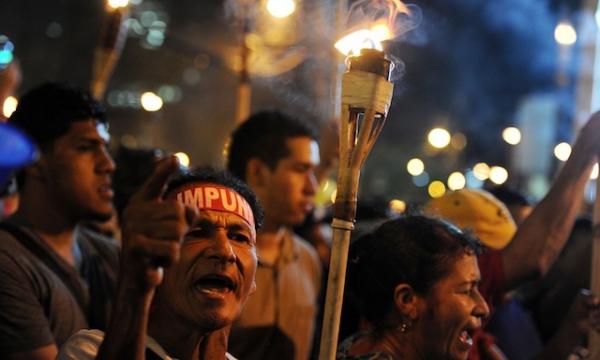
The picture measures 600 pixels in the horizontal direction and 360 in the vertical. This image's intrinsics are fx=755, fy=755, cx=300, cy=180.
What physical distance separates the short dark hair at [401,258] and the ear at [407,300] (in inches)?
0.8

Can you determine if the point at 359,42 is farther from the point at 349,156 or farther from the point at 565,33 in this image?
the point at 565,33

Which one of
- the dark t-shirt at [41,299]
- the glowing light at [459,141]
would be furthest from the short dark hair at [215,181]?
the glowing light at [459,141]

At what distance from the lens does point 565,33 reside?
559 inches

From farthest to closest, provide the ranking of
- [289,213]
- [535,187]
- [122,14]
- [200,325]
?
[535,187], [122,14], [289,213], [200,325]

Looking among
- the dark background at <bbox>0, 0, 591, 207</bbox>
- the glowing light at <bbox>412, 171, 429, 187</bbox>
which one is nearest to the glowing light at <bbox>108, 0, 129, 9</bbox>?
the dark background at <bbox>0, 0, 591, 207</bbox>

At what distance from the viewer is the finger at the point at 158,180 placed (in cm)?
176

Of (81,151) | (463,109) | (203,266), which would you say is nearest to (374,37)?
(203,266)

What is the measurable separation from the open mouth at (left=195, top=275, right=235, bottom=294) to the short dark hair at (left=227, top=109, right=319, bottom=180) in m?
2.27

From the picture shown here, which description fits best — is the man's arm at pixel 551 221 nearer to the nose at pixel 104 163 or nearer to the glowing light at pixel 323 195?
the glowing light at pixel 323 195

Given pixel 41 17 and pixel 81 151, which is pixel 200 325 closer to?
pixel 81 151

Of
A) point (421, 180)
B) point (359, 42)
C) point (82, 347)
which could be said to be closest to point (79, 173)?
point (82, 347)

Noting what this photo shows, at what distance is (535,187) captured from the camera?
990 inches

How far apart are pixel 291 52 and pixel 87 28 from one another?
16468 millimetres

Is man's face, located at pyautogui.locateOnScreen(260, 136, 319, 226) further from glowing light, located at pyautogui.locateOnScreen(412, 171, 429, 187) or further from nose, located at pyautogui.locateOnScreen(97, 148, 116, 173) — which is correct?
glowing light, located at pyautogui.locateOnScreen(412, 171, 429, 187)
